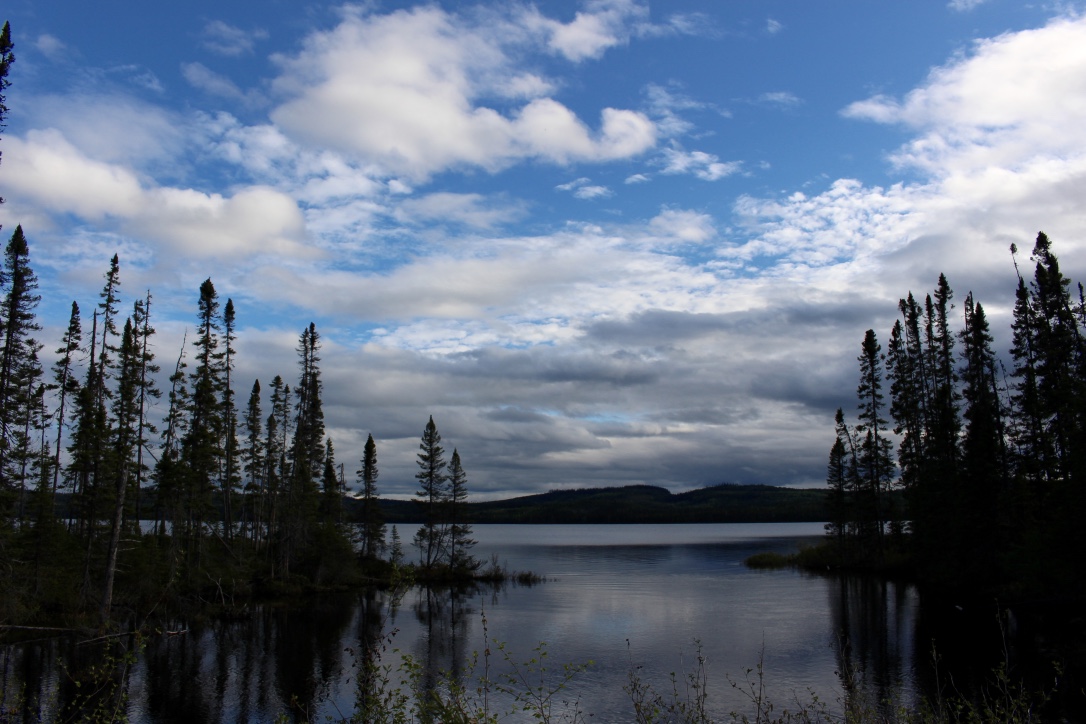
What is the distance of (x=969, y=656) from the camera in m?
28.6

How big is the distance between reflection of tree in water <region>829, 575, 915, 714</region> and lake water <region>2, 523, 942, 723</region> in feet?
0.35

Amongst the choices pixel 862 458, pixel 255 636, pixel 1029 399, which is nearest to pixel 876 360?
pixel 862 458

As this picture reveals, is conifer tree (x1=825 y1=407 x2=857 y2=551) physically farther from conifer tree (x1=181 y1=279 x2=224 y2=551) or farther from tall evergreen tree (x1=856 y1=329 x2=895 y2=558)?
conifer tree (x1=181 y1=279 x2=224 y2=551)

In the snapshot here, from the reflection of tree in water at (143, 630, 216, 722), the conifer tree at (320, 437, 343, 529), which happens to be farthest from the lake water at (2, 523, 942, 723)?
the conifer tree at (320, 437, 343, 529)

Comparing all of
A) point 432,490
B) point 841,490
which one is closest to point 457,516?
point 432,490

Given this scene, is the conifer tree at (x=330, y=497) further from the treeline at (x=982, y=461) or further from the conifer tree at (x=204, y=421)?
the treeline at (x=982, y=461)

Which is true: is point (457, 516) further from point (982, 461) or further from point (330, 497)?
point (982, 461)

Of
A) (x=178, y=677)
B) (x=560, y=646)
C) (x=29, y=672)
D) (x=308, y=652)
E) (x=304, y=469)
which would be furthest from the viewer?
(x=304, y=469)

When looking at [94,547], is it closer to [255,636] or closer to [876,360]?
[255,636]

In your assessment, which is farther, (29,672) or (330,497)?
(330,497)

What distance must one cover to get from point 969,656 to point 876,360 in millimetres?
40659

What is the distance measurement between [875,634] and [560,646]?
14871mm

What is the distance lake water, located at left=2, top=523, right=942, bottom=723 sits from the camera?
2398 centimetres

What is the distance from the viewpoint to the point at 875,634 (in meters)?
34.4
